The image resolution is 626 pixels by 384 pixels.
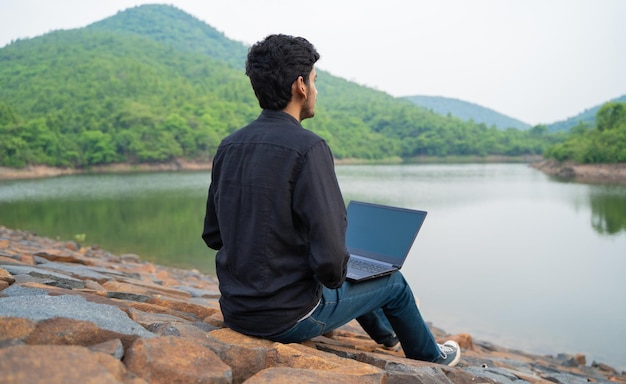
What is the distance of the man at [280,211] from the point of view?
6.78ft

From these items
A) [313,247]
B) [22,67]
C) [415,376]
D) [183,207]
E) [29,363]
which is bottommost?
[183,207]

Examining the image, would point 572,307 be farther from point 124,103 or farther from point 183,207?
point 124,103

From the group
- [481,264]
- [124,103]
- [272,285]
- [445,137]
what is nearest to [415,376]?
[272,285]

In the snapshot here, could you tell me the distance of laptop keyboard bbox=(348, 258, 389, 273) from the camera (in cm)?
267

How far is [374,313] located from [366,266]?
314mm

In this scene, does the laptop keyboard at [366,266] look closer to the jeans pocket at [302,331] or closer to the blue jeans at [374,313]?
the blue jeans at [374,313]

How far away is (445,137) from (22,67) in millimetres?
58698

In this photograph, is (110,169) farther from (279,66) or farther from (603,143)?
(279,66)

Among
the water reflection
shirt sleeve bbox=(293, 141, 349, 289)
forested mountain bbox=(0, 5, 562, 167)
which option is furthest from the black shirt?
forested mountain bbox=(0, 5, 562, 167)

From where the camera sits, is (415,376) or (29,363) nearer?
(29,363)

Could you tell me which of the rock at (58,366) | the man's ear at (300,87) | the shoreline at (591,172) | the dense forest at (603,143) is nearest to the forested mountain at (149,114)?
the dense forest at (603,143)

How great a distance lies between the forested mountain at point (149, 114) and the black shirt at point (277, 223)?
4016 centimetres

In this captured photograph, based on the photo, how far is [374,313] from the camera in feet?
9.55

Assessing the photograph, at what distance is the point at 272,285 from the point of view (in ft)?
7.04
